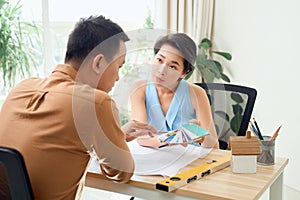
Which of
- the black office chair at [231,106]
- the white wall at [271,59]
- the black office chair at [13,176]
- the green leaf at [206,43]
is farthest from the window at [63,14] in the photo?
the black office chair at [13,176]

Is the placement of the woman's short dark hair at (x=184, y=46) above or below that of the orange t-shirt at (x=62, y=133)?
above

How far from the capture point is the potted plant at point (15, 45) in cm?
315

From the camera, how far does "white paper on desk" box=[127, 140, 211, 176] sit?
56.4 inches

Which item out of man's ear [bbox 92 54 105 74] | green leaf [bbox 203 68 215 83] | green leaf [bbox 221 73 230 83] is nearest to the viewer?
man's ear [bbox 92 54 105 74]

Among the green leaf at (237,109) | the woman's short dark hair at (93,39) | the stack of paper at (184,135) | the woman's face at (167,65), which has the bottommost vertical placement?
the green leaf at (237,109)

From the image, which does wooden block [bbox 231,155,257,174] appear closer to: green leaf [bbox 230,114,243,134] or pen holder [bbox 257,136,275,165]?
pen holder [bbox 257,136,275,165]

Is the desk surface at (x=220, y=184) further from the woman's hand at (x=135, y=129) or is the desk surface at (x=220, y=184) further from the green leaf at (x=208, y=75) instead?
the green leaf at (x=208, y=75)

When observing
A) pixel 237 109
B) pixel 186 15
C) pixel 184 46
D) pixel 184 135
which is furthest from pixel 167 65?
Result: pixel 186 15

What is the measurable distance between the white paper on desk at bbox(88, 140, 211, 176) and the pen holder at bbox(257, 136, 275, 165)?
21 centimetres

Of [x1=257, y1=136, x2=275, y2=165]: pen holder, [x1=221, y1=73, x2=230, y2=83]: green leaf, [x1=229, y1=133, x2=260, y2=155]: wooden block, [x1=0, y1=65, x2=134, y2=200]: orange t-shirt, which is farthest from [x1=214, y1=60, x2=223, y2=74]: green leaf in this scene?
[x1=0, y1=65, x2=134, y2=200]: orange t-shirt

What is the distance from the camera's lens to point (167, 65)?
71.2 inches

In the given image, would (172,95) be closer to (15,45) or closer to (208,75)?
(208,75)

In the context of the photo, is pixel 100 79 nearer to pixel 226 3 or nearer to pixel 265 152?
pixel 265 152

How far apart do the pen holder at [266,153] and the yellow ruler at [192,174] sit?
11 cm
